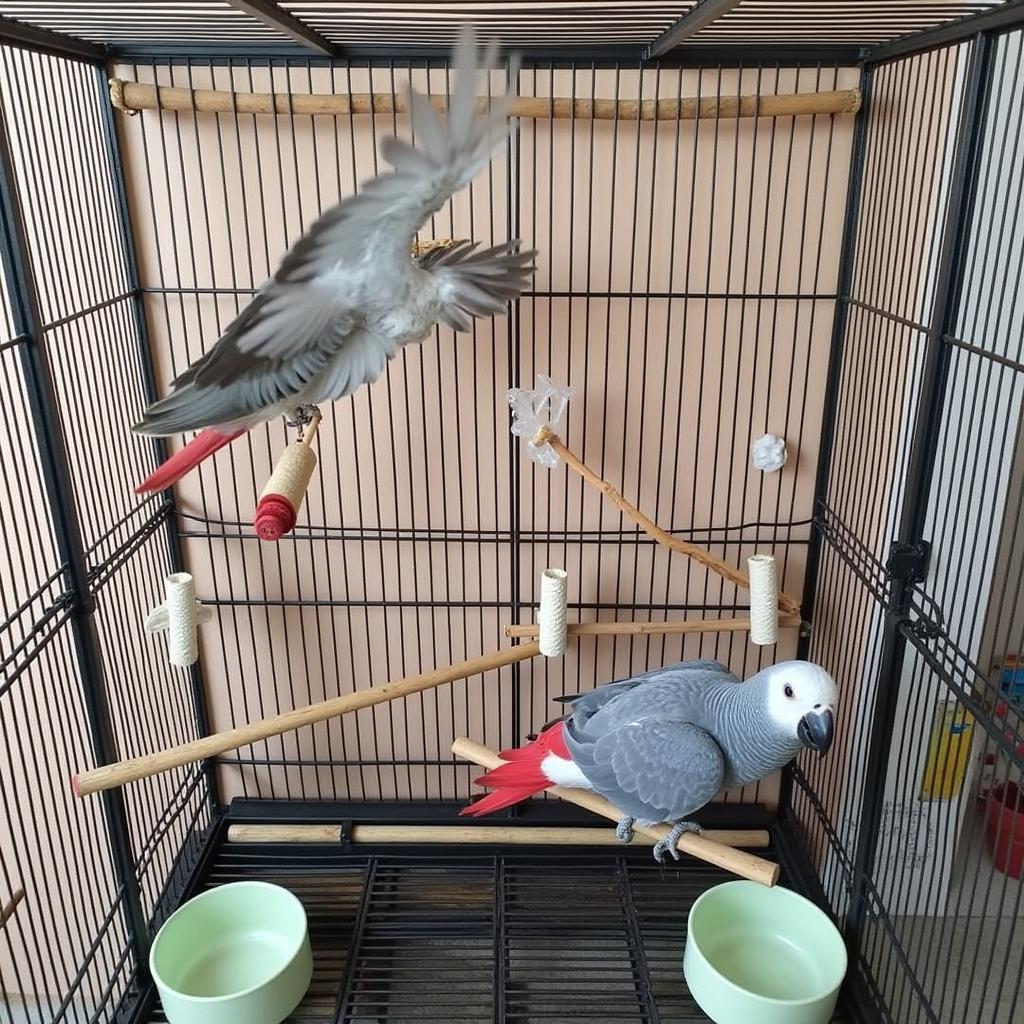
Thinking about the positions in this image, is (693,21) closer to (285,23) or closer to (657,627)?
(285,23)

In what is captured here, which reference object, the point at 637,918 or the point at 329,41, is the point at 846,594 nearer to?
the point at 637,918

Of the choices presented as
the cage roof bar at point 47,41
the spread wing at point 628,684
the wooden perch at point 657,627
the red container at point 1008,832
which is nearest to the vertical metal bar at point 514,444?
the wooden perch at point 657,627

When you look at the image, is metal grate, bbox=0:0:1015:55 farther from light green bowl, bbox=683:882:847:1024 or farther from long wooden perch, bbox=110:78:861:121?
light green bowl, bbox=683:882:847:1024

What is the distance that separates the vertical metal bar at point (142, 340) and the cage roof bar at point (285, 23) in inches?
15.4

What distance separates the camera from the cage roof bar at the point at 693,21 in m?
1.12

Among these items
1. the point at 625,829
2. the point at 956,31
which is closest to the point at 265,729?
the point at 625,829

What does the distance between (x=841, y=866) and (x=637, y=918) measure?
390 mm

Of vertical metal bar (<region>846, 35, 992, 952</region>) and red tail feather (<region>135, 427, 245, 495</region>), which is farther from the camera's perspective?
red tail feather (<region>135, 427, 245, 495</region>)

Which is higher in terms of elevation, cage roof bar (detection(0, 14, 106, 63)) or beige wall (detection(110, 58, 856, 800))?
cage roof bar (detection(0, 14, 106, 63))

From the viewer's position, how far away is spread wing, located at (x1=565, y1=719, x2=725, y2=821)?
1.45 meters

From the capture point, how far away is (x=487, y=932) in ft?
5.65

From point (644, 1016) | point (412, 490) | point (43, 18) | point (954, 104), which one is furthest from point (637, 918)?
point (43, 18)

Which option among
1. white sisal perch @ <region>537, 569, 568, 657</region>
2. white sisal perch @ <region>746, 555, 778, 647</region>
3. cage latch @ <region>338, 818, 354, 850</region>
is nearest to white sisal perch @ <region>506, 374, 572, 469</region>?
white sisal perch @ <region>537, 569, 568, 657</region>

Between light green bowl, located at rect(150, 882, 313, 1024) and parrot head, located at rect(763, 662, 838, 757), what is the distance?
0.86 meters
